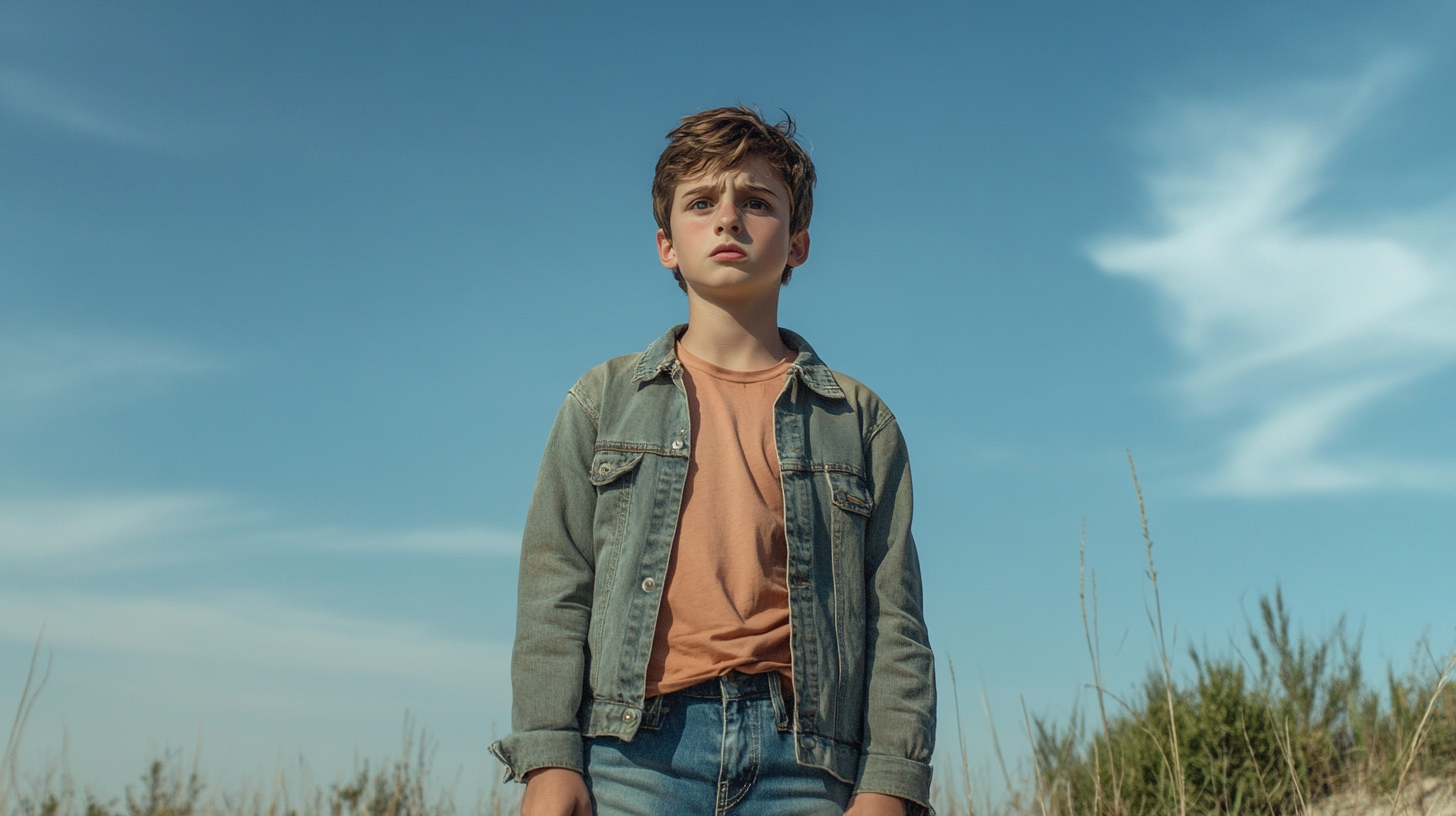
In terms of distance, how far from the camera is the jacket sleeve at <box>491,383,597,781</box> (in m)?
2.19

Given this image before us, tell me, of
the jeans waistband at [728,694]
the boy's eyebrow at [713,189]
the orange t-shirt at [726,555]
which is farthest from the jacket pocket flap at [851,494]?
the boy's eyebrow at [713,189]

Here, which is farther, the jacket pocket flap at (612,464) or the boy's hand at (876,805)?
the jacket pocket flap at (612,464)

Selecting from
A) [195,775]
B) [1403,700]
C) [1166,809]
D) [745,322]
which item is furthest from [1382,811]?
[195,775]

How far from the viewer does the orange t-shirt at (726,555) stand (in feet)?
7.26

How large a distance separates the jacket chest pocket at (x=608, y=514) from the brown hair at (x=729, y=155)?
21.3 inches

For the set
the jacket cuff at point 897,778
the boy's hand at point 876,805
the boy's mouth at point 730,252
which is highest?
the boy's mouth at point 730,252

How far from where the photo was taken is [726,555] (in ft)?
7.59

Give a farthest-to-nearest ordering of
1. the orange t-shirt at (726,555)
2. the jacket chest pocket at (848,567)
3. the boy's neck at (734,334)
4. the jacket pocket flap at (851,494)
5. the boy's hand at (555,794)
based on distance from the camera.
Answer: the boy's neck at (734,334)
the jacket pocket flap at (851,494)
the jacket chest pocket at (848,567)
the orange t-shirt at (726,555)
the boy's hand at (555,794)

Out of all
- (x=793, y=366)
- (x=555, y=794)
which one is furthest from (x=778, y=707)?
(x=793, y=366)

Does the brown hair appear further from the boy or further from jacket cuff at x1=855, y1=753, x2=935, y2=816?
jacket cuff at x1=855, y1=753, x2=935, y2=816

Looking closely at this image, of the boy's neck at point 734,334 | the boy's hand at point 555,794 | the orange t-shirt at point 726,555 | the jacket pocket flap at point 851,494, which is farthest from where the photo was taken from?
the boy's neck at point 734,334

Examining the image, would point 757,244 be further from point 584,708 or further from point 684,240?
point 584,708

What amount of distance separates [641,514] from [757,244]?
0.64 meters

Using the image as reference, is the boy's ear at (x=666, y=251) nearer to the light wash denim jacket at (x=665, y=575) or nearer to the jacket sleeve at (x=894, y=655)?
the light wash denim jacket at (x=665, y=575)
